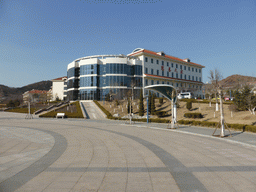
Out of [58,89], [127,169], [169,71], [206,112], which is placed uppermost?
[169,71]

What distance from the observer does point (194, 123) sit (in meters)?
20.9

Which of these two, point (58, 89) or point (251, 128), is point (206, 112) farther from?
point (58, 89)

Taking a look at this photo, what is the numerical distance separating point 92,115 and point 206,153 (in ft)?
111

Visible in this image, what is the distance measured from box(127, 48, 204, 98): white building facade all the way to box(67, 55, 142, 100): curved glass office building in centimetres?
289

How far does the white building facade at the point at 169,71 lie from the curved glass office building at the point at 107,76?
9.47ft

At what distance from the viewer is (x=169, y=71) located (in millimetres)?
70812

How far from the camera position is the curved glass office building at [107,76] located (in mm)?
58000

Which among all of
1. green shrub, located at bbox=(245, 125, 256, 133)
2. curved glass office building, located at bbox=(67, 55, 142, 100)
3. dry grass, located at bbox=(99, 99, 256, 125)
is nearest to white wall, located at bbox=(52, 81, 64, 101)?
curved glass office building, located at bbox=(67, 55, 142, 100)

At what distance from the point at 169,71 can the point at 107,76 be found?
26.3 metres

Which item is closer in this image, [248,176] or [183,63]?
[248,176]

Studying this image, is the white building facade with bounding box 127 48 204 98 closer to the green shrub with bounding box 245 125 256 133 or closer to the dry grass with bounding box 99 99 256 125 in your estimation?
the dry grass with bounding box 99 99 256 125

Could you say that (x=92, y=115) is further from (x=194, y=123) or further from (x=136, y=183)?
(x=136, y=183)

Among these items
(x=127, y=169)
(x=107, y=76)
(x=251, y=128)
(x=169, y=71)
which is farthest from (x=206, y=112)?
(x=169, y=71)

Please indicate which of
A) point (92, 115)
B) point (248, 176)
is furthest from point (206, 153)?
point (92, 115)
